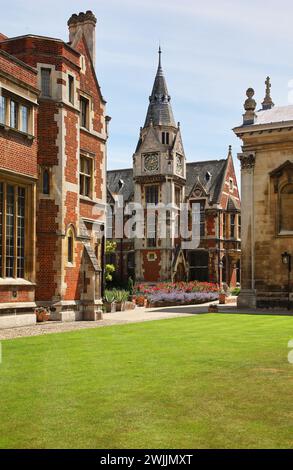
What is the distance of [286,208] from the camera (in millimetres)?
31156

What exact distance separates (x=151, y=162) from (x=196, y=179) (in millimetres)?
5821

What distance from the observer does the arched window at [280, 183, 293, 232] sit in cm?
3103

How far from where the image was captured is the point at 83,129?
2509 centimetres

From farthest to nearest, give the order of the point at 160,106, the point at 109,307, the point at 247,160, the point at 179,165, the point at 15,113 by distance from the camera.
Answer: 1. the point at 160,106
2. the point at 179,165
3. the point at 247,160
4. the point at 109,307
5. the point at 15,113

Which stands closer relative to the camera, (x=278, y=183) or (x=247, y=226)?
(x=278, y=183)

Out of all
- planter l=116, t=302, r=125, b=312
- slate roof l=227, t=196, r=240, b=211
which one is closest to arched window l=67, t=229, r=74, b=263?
planter l=116, t=302, r=125, b=312

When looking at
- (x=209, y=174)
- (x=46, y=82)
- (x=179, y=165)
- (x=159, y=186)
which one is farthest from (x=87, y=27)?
(x=209, y=174)

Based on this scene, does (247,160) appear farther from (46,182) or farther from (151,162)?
(151,162)

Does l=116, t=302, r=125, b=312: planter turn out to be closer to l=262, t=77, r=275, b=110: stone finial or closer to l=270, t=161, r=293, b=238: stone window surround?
l=270, t=161, r=293, b=238: stone window surround

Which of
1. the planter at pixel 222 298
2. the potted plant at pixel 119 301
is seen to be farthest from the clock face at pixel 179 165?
the potted plant at pixel 119 301

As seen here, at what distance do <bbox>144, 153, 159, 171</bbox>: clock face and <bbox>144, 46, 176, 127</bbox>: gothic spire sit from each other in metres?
3.37

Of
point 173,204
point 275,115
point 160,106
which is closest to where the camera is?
point 275,115
